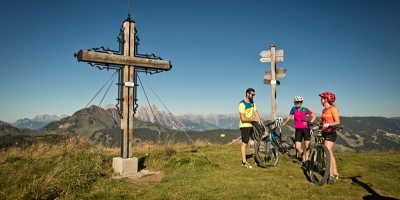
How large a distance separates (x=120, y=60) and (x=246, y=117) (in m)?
4.57

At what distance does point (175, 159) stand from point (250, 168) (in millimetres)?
2646

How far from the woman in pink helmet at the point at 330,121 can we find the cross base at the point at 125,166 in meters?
5.72

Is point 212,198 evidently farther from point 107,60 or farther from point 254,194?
point 107,60

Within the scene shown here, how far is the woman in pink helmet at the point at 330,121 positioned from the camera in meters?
6.54

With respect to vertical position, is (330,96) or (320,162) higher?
(330,96)

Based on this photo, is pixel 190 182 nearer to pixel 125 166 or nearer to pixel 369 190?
pixel 125 166

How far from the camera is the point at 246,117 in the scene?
27.3 feet

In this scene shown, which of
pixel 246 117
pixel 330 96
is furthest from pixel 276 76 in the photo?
pixel 330 96

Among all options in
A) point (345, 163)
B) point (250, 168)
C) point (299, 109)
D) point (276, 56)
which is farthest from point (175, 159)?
point (276, 56)

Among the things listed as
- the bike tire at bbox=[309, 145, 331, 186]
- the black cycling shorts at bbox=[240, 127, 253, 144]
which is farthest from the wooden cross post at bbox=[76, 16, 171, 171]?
the bike tire at bbox=[309, 145, 331, 186]

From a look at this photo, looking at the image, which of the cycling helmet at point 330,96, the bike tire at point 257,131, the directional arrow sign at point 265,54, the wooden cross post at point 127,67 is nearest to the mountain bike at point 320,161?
the cycling helmet at point 330,96

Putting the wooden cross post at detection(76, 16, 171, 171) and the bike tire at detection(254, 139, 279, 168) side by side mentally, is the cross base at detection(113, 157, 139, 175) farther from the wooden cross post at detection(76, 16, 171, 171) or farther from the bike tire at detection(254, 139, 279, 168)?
the bike tire at detection(254, 139, 279, 168)

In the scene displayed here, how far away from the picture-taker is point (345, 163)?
375 inches

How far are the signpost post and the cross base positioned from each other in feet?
23.6
